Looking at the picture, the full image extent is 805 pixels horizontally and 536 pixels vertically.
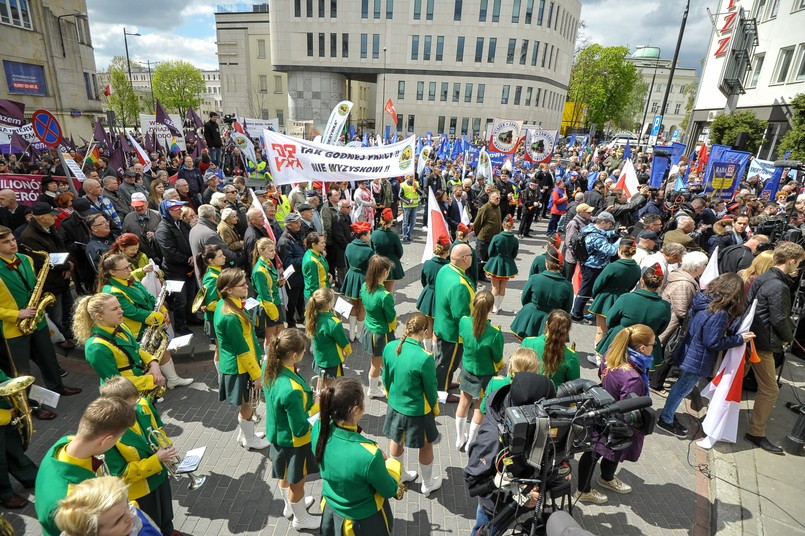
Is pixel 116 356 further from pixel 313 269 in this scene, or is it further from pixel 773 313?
pixel 773 313

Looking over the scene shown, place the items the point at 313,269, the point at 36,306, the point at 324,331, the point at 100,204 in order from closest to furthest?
the point at 324,331, the point at 36,306, the point at 313,269, the point at 100,204

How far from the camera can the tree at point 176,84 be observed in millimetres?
68438

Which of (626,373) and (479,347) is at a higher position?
(626,373)

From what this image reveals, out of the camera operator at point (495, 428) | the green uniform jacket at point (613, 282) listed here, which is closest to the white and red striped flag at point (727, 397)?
the green uniform jacket at point (613, 282)

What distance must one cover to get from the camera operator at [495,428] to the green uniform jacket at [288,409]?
51.3 inches

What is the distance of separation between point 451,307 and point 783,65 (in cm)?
2946

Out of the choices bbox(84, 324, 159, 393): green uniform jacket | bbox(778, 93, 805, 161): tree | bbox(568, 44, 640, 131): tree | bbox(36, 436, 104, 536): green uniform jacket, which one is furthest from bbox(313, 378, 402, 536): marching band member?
bbox(568, 44, 640, 131): tree

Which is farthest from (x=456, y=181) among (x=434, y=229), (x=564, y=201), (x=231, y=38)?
(x=231, y=38)

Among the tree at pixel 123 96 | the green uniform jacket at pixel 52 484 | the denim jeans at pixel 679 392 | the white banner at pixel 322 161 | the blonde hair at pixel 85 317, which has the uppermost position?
the tree at pixel 123 96

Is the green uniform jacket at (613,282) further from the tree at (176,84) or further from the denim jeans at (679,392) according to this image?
the tree at (176,84)

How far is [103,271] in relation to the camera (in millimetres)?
4449

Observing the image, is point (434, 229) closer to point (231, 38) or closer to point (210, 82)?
point (231, 38)

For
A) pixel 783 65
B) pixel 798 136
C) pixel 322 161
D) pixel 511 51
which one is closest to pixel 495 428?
pixel 322 161

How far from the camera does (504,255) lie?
791 centimetres
